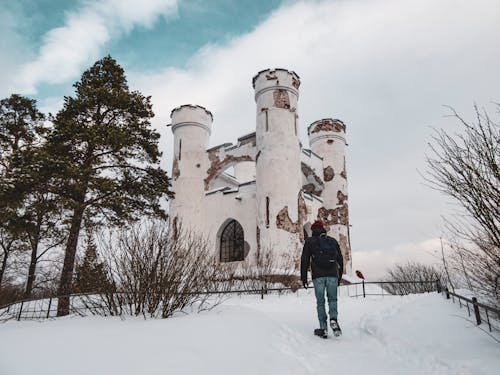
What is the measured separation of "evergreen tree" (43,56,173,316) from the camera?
456 inches

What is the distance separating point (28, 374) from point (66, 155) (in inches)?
422

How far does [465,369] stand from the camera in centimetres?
372

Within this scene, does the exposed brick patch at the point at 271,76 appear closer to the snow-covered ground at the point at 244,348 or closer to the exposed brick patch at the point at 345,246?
the exposed brick patch at the point at 345,246

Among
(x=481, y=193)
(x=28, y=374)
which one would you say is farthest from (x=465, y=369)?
(x=28, y=374)

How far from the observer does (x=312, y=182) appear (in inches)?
944

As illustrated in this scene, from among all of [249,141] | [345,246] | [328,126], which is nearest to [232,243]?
[249,141]

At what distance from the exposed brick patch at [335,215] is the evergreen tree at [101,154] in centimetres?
1197

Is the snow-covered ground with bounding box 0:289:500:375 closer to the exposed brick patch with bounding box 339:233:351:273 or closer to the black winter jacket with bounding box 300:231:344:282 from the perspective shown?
the black winter jacket with bounding box 300:231:344:282

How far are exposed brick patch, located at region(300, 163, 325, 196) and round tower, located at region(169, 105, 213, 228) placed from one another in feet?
20.0

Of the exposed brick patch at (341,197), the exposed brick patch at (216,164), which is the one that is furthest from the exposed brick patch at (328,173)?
the exposed brick patch at (216,164)

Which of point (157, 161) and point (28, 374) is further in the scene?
point (157, 161)

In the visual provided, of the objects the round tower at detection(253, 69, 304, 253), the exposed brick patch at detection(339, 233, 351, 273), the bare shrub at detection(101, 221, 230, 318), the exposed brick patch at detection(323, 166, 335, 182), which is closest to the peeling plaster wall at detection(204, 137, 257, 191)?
the round tower at detection(253, 69, 304, 253)

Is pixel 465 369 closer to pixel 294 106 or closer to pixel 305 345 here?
pixel 305 345

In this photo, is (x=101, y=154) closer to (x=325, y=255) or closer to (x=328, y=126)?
(x=325, y=255)
